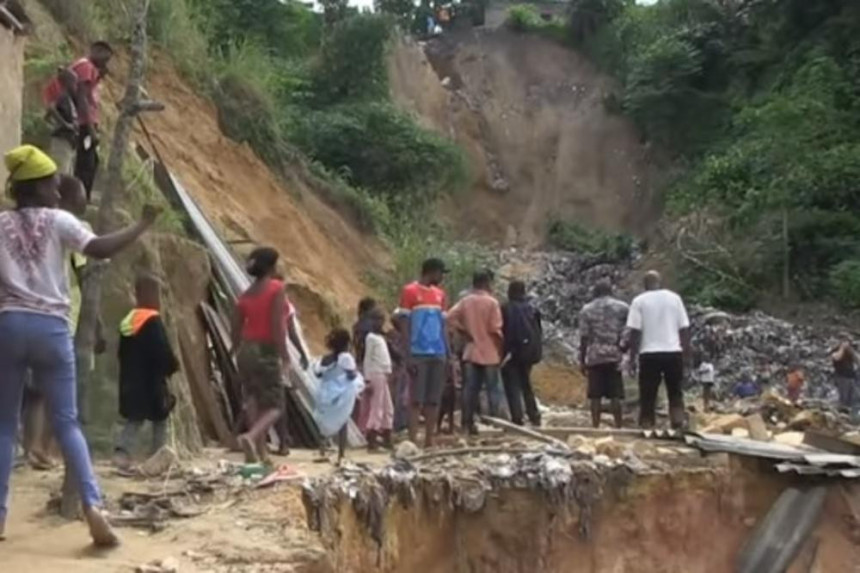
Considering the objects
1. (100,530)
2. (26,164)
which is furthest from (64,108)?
(100,530)

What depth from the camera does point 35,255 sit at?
18.9 feet

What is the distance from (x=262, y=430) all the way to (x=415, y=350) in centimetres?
231

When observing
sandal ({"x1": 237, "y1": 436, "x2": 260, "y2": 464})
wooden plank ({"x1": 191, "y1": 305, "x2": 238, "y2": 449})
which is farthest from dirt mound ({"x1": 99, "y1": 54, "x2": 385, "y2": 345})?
sandal ({"x1": 237, "y1": 436, "x2": 260, "y2": 464})

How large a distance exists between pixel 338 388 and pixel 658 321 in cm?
309

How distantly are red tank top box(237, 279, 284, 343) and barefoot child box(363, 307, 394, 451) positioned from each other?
258cm

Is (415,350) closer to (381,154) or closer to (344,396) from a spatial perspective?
(344,396)

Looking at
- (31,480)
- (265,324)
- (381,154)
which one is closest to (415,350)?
(265,324)

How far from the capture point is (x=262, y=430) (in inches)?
342

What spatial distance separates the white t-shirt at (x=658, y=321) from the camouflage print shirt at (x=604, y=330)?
0.46m

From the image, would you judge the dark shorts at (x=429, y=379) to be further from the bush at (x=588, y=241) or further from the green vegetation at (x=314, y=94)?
the bush at (x=588, y=241)

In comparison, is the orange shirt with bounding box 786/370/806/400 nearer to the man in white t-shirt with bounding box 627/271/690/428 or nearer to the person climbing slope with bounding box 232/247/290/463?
the man in white t-shirt with bounding box 627/271/690/428

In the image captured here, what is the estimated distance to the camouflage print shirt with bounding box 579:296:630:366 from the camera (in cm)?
1236

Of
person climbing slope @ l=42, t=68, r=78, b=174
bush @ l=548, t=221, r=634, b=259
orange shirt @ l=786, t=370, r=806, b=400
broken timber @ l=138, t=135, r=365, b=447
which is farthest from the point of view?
bush @ l=548, t=221, r=634, b=259

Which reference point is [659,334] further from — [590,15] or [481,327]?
[590,15]
